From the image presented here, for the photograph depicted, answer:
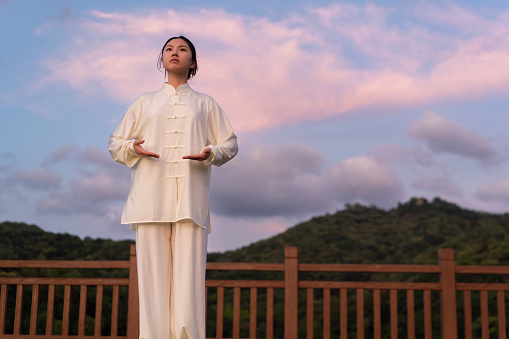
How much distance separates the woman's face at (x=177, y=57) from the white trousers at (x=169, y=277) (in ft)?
2.22

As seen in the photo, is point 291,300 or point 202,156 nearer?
point 202,156

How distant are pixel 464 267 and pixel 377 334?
856 mm

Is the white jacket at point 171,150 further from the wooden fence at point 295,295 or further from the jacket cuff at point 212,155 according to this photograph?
the wooden fence at point 295,295

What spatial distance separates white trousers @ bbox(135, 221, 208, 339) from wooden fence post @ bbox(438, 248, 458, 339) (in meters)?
2.58

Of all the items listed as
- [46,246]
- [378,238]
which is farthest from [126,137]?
[378,238]

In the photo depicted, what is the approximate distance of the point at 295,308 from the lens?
4.07 m

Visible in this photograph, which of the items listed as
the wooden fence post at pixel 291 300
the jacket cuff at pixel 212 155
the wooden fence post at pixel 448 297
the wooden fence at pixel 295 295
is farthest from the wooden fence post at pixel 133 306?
the wooden fence post at pixel 448 297

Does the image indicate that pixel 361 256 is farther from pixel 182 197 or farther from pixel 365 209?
pixel 182 197

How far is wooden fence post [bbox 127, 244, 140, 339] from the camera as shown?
13.3ft

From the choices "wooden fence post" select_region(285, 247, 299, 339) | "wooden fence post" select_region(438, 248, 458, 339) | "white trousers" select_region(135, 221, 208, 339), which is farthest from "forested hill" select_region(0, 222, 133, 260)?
"white trousers" select_region(135, 221, 208, 339)

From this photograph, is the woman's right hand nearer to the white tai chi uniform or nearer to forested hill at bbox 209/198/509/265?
the white tai chi uniform

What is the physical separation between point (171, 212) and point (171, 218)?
24mm

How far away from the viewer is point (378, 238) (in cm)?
1292

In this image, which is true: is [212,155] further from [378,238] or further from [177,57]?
[378,238]
